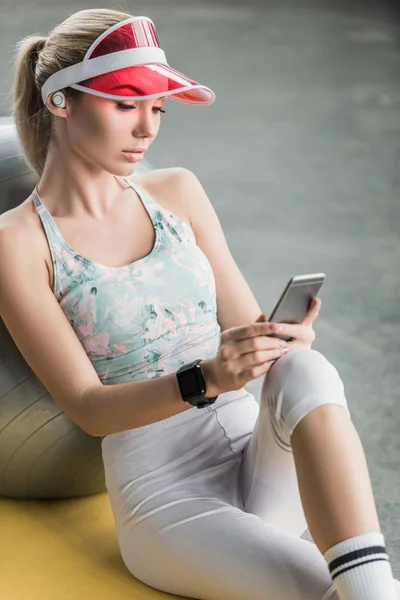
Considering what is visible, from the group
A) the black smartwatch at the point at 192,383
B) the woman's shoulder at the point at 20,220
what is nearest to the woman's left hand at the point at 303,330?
the black smartwatch at the point at 192,383

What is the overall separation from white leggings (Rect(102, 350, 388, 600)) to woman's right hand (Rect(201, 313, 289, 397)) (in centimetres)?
5

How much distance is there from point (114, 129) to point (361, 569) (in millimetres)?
914

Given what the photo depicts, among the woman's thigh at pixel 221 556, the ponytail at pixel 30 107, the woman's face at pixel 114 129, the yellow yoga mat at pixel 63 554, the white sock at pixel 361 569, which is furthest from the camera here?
the ponytail at pixel 30 107

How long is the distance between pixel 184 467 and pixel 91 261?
1.39 feet

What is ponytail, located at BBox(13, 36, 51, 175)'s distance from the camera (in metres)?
2.04

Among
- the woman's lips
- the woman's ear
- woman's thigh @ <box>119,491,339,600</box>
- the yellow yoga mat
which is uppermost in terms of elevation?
the woman's ear

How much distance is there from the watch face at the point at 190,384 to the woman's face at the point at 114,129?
18.3 inches

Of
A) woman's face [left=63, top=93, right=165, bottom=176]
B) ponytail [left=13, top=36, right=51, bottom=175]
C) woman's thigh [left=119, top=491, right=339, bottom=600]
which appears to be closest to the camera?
woman's thigh [left=119, top=491, right=339, bottom=600]

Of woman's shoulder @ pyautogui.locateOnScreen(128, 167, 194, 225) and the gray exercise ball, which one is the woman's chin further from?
the gray exercise ball

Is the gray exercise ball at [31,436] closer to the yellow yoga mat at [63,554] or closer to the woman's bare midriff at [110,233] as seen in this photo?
the yellow yoga mat at [63,554]

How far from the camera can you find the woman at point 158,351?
5.25 feet

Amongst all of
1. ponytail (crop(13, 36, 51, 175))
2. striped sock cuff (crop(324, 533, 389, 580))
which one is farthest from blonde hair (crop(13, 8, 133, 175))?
striped sock cuff (crop(324, 533, 389, 580))

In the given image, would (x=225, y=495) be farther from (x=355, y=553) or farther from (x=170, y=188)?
(x=170, y=188)

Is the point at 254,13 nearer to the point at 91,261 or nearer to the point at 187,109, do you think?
the point at 187,109
